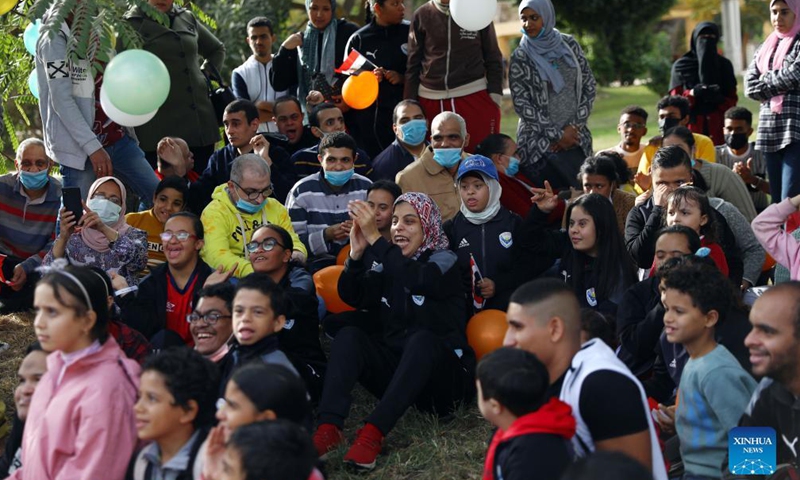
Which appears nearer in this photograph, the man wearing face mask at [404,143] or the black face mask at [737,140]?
the man wearing face mask at [404,143]

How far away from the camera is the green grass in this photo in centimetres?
1874

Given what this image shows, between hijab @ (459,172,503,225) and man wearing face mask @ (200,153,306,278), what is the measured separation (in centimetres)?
103

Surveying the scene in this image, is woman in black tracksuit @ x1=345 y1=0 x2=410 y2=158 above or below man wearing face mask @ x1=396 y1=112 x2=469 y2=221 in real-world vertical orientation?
above

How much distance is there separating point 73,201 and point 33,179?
1350 mm

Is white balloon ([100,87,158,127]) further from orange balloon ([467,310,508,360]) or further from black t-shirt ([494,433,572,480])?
black t-shirt ([494,433,572,480])

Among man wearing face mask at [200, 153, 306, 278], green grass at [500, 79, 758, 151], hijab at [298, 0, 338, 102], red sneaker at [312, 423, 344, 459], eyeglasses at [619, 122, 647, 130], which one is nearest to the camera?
red sneaker at [312, 423, 344, 459]

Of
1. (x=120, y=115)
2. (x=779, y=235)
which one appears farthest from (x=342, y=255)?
(x=779, y=235)

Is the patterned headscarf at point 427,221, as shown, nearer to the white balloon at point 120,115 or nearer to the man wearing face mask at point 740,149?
the white balloon at point 120,115

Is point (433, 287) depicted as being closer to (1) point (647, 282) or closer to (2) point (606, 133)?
(1) point (647, 282)

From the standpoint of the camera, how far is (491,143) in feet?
24.6

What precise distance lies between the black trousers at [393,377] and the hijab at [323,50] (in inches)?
140

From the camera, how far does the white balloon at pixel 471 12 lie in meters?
7.71

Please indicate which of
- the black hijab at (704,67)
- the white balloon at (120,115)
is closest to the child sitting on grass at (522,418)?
the white balloon at (120,115)

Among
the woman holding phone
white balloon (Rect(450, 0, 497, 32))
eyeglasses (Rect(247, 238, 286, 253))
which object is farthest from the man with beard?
white balloon (Rect(450, 0, 497, 32))
